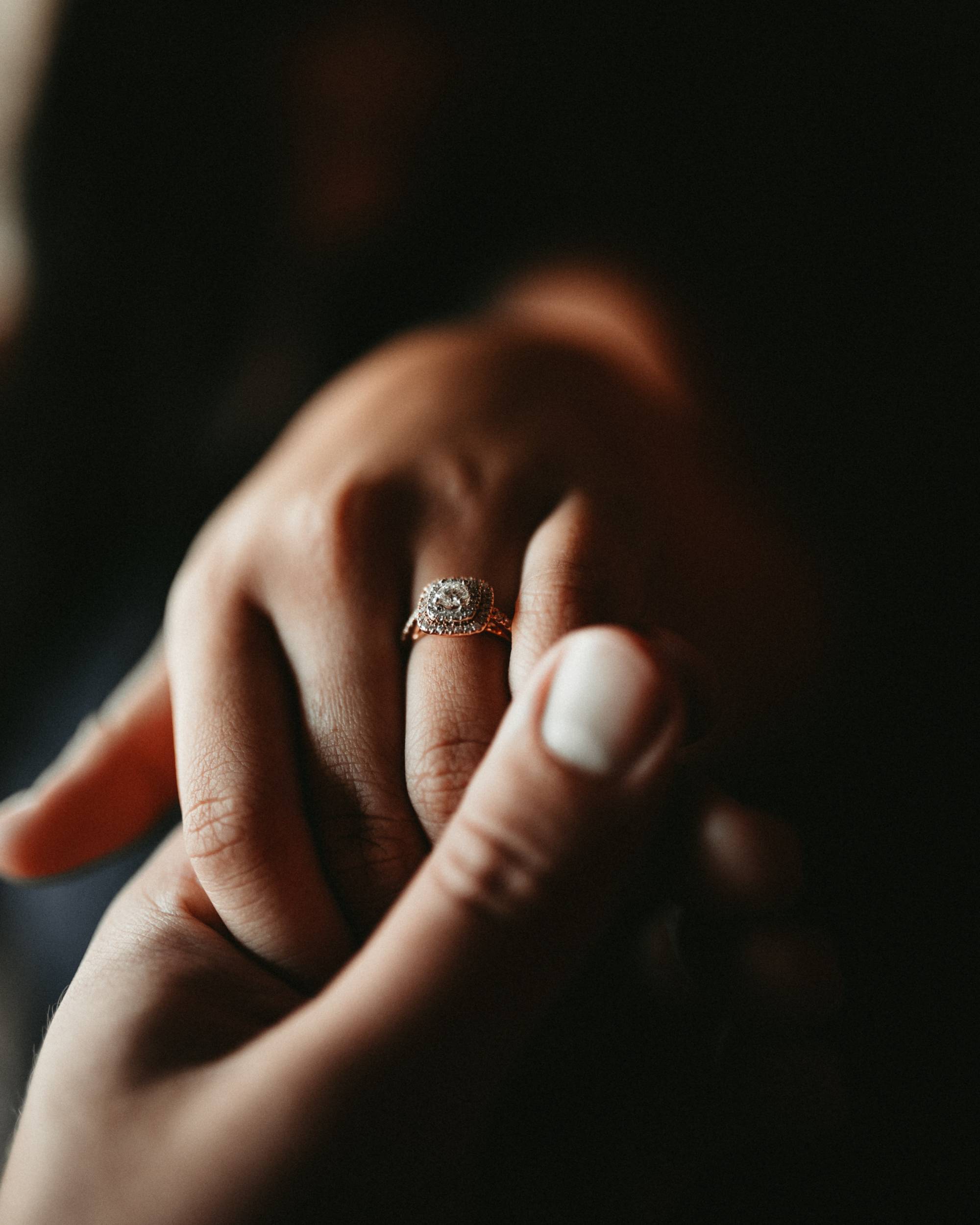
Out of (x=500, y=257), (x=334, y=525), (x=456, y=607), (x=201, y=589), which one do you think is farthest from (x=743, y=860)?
(x=500, y=257)

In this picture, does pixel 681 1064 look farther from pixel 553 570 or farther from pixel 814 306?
pixel 814 306

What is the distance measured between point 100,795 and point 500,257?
1.50 meters

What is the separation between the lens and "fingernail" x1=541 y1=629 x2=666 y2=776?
466mm

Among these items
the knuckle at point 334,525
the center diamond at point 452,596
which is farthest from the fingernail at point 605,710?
the knuckle at point 334,525

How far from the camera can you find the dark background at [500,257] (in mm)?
1354

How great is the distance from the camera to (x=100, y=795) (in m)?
0.93

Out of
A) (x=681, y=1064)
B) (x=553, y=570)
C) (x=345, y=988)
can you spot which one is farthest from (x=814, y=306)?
(x=345, y=988)

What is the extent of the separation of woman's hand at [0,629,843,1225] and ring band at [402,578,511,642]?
29 centimetres

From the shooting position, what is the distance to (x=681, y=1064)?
2.26 ft

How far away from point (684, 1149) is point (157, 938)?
488 millimetres

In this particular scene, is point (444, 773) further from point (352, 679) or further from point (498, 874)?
point (498, 874)

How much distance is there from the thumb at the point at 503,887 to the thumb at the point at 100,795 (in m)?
0.55

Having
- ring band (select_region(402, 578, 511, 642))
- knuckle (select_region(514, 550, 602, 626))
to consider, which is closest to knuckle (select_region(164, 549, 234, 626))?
ring band (select_region(402, 578, 511, 642))

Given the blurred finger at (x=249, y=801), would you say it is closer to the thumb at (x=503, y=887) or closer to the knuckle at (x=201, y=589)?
the knuckle at (x=201, y=589)
